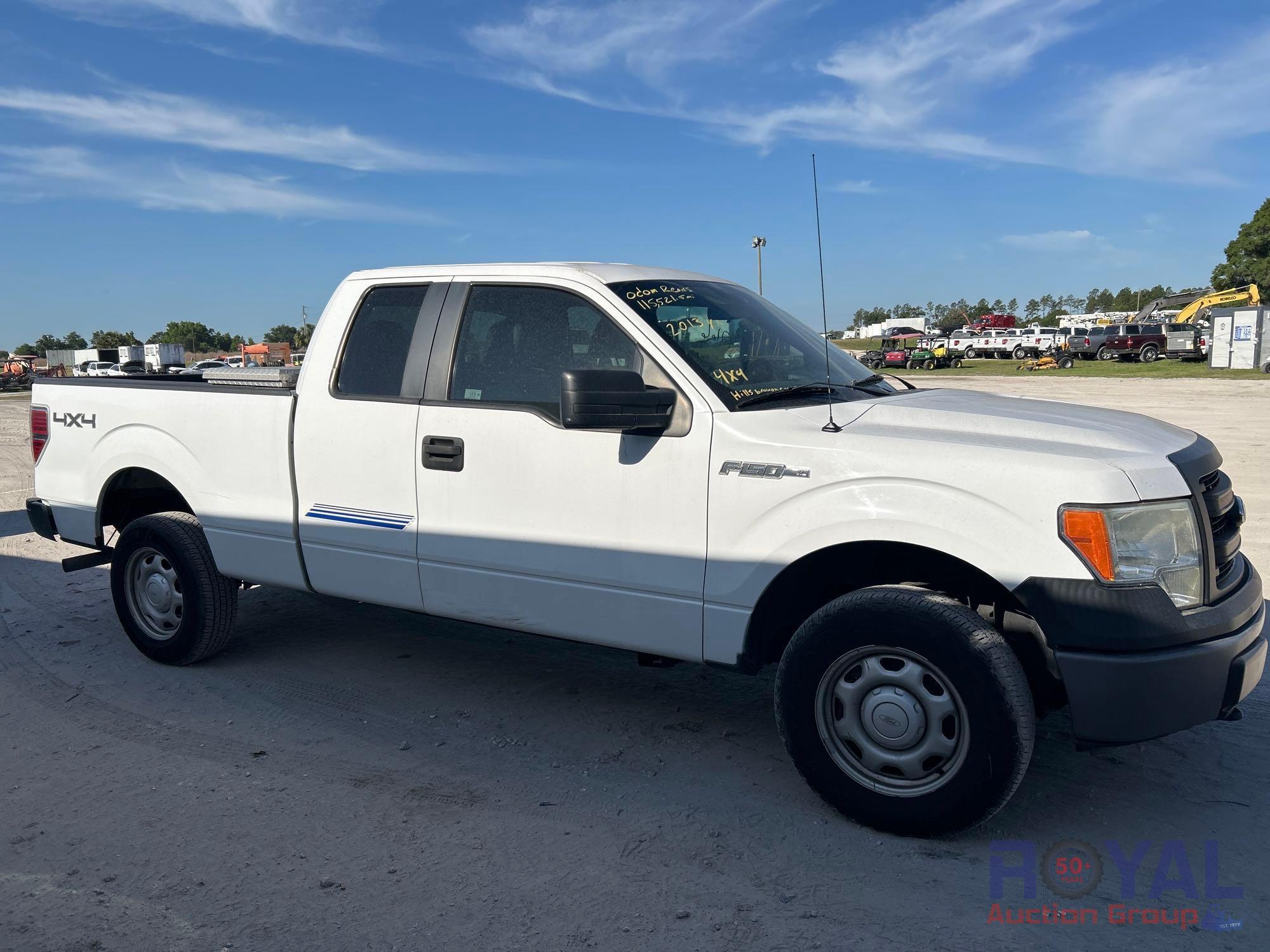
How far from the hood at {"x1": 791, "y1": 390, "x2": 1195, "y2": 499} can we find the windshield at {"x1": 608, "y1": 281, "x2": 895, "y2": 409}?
11.1 inches

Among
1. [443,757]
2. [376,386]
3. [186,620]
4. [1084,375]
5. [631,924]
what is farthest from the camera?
[1084,375]

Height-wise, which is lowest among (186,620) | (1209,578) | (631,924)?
(631,924)

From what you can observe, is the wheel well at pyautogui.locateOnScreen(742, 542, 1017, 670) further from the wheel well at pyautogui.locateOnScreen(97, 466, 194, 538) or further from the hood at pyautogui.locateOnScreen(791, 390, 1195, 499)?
the wheel well at pyautogui.locateOnScreen(97, 466, 194, 538)

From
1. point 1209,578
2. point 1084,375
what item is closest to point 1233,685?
point 1209,578

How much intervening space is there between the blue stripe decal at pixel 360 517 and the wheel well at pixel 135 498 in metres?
1.12

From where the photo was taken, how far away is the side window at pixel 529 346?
3990mm

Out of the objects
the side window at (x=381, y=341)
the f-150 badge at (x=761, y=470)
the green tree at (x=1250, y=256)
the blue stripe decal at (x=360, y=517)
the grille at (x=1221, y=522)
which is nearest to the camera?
the grille at (x=1221, y=522)

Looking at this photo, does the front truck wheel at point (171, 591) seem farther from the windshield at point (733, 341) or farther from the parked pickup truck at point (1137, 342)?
the parked pickup truck at point (1137, 342)

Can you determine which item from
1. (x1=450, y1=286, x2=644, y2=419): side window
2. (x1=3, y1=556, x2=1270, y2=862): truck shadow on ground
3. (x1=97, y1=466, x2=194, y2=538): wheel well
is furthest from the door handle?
(x1=97, y1=466, x2=194, y2=538): wheel well

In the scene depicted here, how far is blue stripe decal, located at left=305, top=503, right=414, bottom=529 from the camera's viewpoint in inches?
171

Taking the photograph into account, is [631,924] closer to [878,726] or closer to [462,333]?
[878,726]

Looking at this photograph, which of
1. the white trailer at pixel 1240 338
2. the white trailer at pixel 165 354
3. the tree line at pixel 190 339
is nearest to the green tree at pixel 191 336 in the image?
the tree line at pixel 190 339

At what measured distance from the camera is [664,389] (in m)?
3.68

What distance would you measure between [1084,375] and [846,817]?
3420cm
